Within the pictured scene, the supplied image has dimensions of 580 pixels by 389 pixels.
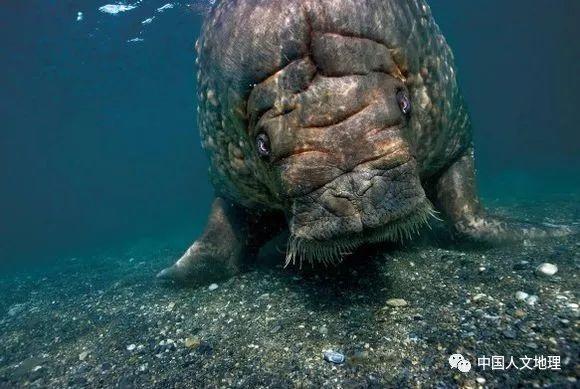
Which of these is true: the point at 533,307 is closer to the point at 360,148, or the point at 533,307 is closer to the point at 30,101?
the point at 360,148

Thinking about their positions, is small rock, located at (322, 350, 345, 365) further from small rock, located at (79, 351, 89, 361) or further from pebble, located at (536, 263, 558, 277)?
small rock, located at (79, 351, 89, 361)

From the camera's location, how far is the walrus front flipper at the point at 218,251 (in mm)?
6453

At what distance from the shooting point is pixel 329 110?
354 centimetres

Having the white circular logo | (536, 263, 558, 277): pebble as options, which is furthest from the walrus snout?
(536, 263, 558, 277): pebble

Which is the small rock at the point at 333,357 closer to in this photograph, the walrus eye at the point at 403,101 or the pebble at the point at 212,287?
the walrus eye at the point at 403,101

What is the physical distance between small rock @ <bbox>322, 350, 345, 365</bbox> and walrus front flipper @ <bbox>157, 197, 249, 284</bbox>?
3068 millimetres

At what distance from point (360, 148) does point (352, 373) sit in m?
1.90

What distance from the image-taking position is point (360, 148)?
344 cm

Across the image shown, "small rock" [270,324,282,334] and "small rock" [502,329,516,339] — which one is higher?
"small rock" [502,329,516,339]

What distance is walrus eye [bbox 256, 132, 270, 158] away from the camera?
3900 mm

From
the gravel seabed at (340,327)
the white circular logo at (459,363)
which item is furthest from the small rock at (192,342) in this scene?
the white circular logo at (459,363)

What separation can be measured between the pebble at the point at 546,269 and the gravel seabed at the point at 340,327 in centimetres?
6

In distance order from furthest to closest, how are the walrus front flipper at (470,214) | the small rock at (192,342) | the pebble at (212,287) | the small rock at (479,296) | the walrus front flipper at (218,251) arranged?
the walrus front flipper at (218,251), the pebble at (212,287), the walrus front flipper at (470,214), the small rock at (192,342), the small rock at (479,296)

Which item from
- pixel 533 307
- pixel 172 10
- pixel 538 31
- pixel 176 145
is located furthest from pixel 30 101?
pixel 538 31
